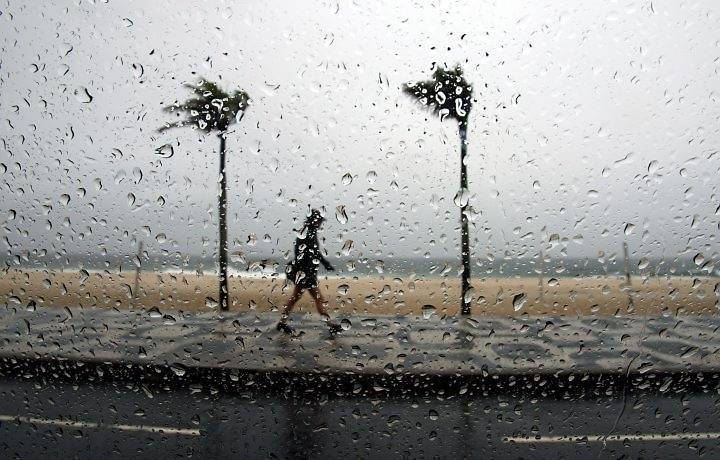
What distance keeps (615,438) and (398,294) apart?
0.88 m

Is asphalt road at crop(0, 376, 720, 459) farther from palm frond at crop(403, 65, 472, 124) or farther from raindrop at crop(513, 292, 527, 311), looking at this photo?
palm frond at crop(403, 65, 472, 124)

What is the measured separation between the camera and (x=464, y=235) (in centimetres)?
160

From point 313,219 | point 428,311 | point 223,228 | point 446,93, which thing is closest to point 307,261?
point 313,219

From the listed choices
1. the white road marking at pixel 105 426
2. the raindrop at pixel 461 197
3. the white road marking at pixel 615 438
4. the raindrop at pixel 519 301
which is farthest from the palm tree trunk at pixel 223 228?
the white road marking at pixel 615 438

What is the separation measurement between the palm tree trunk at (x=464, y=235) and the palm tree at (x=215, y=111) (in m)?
0.75

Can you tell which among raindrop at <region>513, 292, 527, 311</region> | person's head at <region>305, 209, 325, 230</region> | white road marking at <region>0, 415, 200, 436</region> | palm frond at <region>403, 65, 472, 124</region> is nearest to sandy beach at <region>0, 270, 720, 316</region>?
raindrop at <region>513, 292, 527, 311</region>

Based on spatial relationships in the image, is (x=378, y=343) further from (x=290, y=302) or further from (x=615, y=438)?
(x=615, y=438)

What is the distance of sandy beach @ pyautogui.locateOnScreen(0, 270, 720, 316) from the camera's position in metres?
1.62

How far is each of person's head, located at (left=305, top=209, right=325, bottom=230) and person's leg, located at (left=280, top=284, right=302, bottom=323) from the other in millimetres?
209

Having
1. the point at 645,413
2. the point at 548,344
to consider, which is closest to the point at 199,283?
the point at 548,344

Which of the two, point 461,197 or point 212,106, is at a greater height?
point 212,106

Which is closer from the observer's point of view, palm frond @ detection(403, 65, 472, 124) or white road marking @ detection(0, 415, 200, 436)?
palm frond @ detection(403, 65, 472, 124)

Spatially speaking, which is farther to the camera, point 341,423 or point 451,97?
point 341,423

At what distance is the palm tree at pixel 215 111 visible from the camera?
161cm
